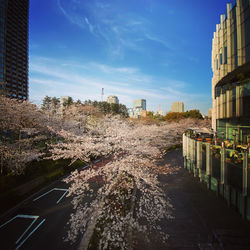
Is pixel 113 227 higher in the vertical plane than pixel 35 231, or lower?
higher

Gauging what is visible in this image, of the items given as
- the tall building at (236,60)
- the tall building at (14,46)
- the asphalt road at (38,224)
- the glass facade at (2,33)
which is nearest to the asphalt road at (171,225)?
the asphalt road at (38,224)

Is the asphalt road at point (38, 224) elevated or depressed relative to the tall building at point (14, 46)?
depressed

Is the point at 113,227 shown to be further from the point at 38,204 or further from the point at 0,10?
the point at 0,10

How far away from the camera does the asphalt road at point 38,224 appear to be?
291 inches

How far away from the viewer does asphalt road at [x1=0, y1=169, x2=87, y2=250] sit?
291 inches

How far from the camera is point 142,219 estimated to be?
918 centimetres

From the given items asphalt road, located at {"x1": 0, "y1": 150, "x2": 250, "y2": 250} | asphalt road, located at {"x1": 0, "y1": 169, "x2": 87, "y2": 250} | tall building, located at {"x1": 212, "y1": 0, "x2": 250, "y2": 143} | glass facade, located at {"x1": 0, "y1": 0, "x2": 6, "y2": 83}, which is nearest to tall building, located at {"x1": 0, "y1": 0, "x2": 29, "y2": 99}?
glass facade, located at {"x1": 0, "y1": 0, "x2": 6, "y2": 83}

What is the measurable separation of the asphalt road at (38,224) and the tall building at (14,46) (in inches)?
2469

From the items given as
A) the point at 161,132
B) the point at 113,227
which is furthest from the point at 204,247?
the point at 161,132

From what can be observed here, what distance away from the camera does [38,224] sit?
29.1ft

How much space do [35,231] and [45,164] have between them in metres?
9.18

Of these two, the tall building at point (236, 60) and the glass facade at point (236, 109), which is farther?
the glass facade at point (236, 109)

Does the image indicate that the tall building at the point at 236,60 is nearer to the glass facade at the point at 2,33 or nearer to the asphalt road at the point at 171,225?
the asphalt road at the point at 171,225

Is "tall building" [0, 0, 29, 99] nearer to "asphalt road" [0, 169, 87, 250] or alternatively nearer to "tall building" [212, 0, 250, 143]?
"asphalt road" [0, 169, 87, 250]
